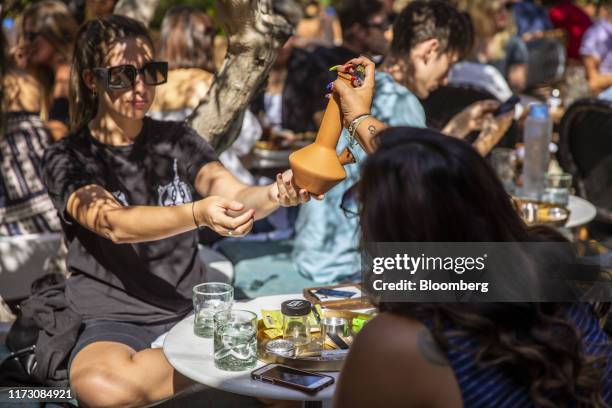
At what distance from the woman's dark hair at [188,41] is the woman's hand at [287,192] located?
2.86 m

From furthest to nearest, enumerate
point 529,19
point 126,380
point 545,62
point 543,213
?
1. point 529,19
2. point 545,62
3. point 543,213
4. point 126,380

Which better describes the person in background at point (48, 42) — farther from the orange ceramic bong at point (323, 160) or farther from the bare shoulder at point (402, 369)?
the bare shoulder at point (402, 369)

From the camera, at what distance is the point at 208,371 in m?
2.14

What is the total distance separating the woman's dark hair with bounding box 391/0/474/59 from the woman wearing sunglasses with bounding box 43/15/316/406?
163 centimetres

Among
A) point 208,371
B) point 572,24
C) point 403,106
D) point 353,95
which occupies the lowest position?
point 208,371

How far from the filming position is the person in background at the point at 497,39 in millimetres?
8211

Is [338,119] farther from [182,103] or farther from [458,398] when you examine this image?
[182,103]

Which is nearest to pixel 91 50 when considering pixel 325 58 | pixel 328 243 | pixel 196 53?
pixel 328 243

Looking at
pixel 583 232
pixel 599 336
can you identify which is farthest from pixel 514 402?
pixel 583 232

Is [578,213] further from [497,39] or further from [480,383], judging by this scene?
[497,39]

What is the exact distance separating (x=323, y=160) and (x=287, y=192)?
471 mm

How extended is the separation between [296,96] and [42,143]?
2.72m

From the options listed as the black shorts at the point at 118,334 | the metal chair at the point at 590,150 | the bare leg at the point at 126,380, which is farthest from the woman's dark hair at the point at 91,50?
the metal chair at the point at 590,150

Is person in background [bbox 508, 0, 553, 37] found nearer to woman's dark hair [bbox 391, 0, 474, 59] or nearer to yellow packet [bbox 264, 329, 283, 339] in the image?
woman's dark hair [bbox 391, 0, 474, 59]
